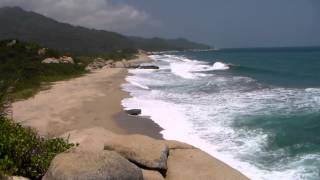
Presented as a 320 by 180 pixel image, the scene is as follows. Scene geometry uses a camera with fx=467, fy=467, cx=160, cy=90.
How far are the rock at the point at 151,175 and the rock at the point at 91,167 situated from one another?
93 cm

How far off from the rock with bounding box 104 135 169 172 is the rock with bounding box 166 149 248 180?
350mm

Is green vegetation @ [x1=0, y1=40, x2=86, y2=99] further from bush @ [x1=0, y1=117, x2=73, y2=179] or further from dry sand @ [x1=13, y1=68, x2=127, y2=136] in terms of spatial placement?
bush @ [x1=0, y1=117, x2=73, y2=179]

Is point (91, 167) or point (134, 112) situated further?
point (134, 112)

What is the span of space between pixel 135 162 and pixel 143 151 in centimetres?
32

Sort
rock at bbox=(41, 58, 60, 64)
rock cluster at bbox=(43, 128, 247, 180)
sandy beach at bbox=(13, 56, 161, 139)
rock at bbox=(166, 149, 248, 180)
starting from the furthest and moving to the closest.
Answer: rock at bbox=(41, 58, 60, 64), sandy beach at bbox=(13, 56, 161, 139), rock at bbox=(166, 149, 248, 180), rock cluster at bbox=(43, 128, 247, 180)

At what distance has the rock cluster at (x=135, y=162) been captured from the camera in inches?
305

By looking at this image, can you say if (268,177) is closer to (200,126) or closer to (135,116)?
(200,126)

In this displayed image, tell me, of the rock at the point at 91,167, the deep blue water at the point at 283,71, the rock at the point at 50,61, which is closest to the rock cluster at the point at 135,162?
the rock at the point at 91,167

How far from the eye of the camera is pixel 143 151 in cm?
1004

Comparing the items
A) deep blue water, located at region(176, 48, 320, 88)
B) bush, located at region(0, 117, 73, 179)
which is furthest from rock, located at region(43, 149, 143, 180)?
deep blue water, located at region(176, 48, 320, 88)

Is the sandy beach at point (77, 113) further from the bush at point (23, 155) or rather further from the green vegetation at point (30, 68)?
the bush at point (23, 155)

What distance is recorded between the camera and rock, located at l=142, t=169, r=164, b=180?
364 inches

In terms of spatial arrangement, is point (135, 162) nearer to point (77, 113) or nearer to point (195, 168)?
point (195, 168)

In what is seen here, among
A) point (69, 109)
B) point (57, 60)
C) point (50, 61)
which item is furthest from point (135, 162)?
point (57, 60)
